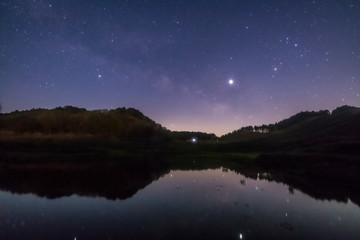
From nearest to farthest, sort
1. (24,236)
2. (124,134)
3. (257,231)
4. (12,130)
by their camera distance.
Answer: (24,236) < (257,231) < (12,130) < (124,134)

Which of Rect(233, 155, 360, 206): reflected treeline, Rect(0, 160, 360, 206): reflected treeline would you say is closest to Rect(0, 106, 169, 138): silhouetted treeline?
Rect(233, 155, 360, 206): reflected treeline

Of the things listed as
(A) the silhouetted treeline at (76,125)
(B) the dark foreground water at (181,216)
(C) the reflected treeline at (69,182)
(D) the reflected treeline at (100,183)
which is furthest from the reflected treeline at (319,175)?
(A) the silhouetted treeline at (76,125)

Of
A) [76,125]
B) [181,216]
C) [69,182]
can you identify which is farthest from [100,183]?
[76,125]

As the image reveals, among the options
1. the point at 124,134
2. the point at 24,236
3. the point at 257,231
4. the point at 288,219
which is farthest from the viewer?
the point at 124,134

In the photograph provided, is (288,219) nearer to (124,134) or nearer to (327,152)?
(327,152)

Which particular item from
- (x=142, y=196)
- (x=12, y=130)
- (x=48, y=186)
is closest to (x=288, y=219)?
(x=142, y=196)

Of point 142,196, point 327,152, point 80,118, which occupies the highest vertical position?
point 80,118

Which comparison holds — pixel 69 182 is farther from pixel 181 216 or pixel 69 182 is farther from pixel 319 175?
pixel 319 175

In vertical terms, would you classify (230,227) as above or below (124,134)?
below

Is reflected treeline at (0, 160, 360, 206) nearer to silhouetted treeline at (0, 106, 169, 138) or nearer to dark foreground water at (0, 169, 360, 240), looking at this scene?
dark foreground water at (0, 169, 360, 240)

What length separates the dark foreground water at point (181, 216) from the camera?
21.6m

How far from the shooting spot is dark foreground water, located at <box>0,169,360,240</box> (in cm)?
2156

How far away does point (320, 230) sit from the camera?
23172mm

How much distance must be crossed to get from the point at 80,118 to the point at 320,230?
547ft
